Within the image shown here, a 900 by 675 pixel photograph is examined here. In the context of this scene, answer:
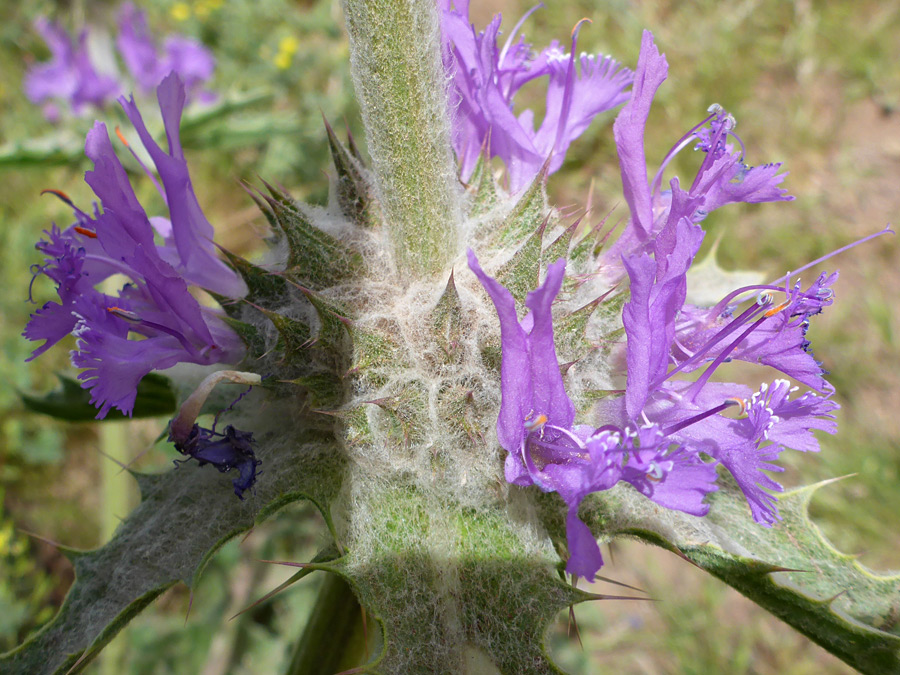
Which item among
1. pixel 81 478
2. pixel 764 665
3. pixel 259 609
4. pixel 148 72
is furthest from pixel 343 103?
pixel 764 665

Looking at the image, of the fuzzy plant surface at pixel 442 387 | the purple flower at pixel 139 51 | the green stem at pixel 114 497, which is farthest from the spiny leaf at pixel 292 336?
the purple flower at pixel 139 51

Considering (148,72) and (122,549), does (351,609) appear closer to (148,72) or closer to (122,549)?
(122,549)

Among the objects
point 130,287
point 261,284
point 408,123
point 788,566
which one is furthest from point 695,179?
point 130,287

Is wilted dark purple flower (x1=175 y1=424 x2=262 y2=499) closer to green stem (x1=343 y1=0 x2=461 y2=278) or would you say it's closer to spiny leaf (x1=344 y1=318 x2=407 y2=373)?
spiny leaf (x1=344 y1=318 x2=407 y2=373)

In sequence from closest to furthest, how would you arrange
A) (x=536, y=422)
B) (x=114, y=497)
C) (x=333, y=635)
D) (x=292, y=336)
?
(x=536, y=422)
(x=292, y=336)
(x=333, y=635)
(x=114, y=497)

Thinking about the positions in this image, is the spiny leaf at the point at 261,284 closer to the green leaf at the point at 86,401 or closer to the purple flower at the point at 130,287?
the purple flower at the point at 130,287

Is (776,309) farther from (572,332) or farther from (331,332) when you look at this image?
(331,332)
